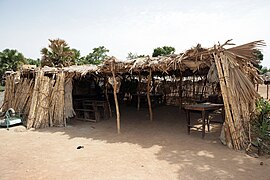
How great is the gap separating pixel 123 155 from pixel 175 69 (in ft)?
8.84

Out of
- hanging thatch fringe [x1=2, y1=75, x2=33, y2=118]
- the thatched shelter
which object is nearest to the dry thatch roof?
the thatched shelter

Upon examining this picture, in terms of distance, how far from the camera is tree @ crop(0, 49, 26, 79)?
759 inches

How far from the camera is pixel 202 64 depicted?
5.52m

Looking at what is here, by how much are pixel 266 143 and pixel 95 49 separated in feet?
73.2

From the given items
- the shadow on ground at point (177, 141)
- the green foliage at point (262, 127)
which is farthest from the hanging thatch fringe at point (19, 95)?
the green foliage at point (262, 127)

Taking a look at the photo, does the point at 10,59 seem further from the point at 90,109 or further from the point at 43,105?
the point at 43,105

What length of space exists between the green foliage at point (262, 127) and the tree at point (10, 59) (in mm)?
19388

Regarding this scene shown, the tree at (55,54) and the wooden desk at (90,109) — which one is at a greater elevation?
the tree at (55,54)

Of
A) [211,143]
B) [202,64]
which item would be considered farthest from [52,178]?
[202,64]

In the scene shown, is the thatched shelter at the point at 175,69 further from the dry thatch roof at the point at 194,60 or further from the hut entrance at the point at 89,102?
the hut entrance at the point at 89,102

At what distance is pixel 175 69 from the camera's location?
5906mm

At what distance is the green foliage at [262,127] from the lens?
484cm

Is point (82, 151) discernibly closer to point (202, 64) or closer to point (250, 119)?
point (202, 64)

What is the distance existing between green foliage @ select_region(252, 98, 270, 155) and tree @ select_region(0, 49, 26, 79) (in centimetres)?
1939
